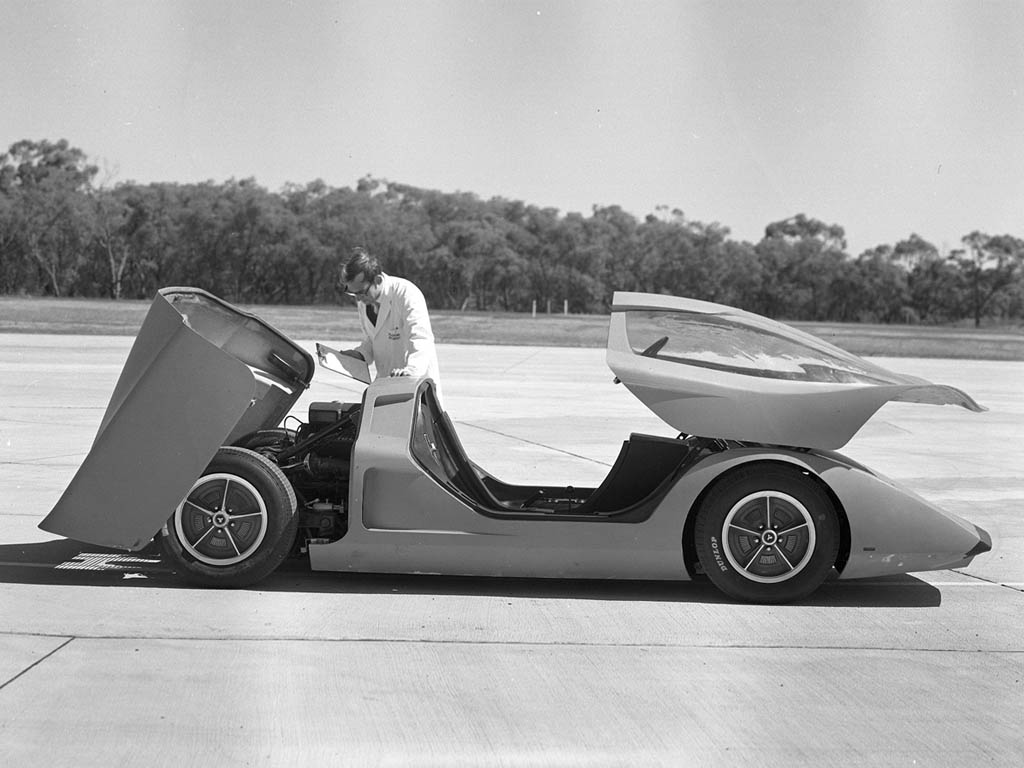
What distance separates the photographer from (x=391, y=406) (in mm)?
5516

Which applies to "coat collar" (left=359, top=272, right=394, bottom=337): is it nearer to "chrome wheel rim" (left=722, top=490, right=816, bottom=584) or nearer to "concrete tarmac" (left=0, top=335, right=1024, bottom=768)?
"concrete tarmac" (left=0, top=335, right=1024, bottom=768)

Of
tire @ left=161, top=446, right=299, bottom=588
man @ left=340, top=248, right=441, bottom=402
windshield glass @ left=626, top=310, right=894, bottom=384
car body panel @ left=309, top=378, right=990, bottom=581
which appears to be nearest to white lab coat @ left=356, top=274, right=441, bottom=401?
man @ left=340, top=248, right=441, bottom=402

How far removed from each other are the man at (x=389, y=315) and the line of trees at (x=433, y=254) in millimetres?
81900

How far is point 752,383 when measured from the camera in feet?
17.4

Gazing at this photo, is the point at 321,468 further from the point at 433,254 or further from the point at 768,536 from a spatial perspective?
the point at 433,254

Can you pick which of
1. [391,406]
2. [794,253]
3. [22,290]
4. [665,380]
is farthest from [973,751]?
[794,253]

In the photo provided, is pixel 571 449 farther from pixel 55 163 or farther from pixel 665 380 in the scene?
pixel 55 163

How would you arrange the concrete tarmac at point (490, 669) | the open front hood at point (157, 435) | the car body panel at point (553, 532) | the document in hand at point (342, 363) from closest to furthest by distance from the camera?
the concrete tarmac at point (490, 669) < the open front hood at point (157, 435) < the car body panel at point (553, 532) < the document in hand at point (342, 363)

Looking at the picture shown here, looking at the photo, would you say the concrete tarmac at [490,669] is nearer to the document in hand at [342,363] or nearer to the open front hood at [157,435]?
the open front hood at [157,435]

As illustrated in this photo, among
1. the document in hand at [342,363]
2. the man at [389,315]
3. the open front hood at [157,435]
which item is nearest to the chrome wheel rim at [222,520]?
the open front hood at [157,435]

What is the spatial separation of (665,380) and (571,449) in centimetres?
536

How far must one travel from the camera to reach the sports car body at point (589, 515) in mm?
5219

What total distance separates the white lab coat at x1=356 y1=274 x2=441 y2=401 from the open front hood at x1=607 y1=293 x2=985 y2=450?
139cm

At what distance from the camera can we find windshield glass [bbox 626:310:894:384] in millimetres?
5348
